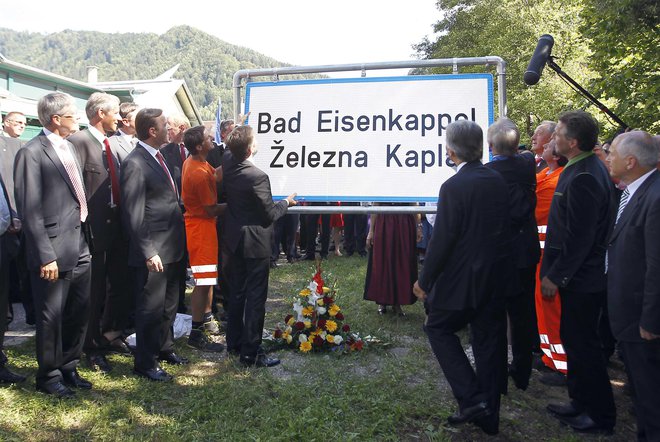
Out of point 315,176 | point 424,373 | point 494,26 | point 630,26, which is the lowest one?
point 424,373

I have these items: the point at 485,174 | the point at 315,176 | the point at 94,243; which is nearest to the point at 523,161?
the point at 485,174

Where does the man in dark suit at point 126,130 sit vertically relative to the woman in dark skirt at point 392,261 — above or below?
above

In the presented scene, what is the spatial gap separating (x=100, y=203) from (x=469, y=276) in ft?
9.88

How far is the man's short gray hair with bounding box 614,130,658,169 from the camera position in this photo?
9.59 feet

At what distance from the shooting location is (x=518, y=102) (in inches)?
970

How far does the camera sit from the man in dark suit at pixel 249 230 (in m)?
4.30

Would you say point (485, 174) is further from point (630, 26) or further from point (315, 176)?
point (630, 26)

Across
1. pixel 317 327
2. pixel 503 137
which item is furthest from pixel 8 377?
pixel 503 137

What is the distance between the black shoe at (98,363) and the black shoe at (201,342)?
0.88 metres

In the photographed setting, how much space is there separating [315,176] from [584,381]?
2473 millimetres

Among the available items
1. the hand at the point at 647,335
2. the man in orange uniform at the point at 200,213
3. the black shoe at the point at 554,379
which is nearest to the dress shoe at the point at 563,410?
the black shoe at the point at 554,379

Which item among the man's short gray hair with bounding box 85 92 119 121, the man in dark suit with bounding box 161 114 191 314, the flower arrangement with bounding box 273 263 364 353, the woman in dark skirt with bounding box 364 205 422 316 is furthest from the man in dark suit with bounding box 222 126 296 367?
the woman in dark skirt with bounding box 364 205 422 316

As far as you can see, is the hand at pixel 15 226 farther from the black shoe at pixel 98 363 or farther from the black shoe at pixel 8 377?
the black shoe at pixel 98 363

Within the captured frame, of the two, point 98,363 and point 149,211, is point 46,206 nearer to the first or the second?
point 149,211
